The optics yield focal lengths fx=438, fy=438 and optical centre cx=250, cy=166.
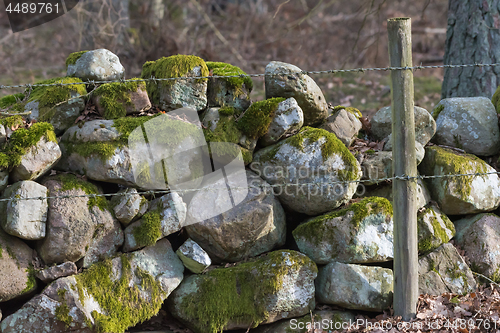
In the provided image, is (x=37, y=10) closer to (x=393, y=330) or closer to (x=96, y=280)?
(x=96, y=280)

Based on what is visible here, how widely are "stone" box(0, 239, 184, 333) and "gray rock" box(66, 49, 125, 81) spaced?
1.77m

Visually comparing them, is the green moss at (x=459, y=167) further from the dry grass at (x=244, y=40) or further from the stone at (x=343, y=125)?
the dry grass at (x=244, y=40)

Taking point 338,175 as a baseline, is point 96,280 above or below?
below

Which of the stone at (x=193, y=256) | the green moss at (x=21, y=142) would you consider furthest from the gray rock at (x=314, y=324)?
the green moss at (x=21, y=142)

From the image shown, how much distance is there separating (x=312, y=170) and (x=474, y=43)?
4178 millimetres

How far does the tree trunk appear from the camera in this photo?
6.62 metres

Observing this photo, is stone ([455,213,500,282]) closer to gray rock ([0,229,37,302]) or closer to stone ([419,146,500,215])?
stone ([419,146,500,215])

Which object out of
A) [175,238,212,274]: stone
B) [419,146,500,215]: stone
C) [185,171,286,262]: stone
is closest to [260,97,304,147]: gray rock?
[185,171,286,262]: stone

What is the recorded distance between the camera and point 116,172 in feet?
13.0

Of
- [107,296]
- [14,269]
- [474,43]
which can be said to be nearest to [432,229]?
[107,296]

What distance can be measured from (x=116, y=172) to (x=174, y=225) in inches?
28.2

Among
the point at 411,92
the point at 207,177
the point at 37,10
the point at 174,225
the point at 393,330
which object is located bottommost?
the point at 393,330

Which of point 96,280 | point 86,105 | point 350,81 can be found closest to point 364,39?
point 350,81

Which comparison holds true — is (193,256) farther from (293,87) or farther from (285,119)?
(293,87)
